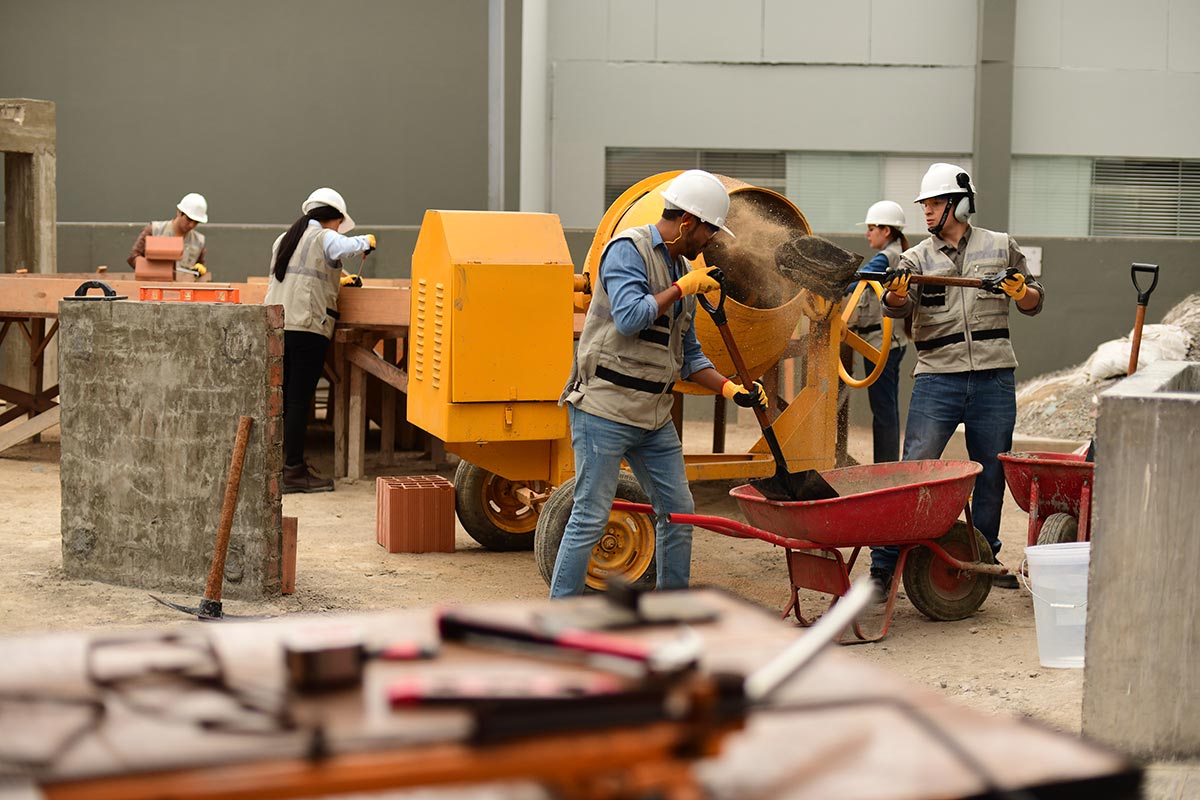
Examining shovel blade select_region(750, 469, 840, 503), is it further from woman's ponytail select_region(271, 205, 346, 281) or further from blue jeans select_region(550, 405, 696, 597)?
woman's ponytail select_region(271, 205, 346, 281)

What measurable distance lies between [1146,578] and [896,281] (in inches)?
110

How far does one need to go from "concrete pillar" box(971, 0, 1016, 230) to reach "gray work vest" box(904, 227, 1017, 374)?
7011 millimetres

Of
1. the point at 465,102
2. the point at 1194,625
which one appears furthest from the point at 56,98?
the point at 1194,625

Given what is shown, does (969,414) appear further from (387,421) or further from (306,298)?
(387,421)

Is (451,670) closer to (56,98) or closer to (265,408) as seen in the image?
(265,408)

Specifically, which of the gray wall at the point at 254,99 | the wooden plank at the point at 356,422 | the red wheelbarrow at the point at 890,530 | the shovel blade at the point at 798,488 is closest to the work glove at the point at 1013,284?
the red wheelbarrow at the point at 890,530

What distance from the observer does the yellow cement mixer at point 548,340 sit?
6.73 metres

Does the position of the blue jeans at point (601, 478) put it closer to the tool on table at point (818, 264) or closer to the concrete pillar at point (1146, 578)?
the tool on table at point (818, 264)

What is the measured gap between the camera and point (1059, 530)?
6.39 m

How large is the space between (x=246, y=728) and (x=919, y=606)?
4924 millimetres

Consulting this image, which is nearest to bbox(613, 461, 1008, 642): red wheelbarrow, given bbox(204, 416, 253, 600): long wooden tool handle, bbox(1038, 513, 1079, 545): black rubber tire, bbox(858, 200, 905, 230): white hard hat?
bbox(1038, 513, 1079, 545): black rubber tire

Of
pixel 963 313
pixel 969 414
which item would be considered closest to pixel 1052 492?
pixel 969 414

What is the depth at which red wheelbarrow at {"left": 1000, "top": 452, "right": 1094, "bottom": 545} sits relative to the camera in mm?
6340

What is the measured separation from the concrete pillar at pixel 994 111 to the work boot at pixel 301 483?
715cm
